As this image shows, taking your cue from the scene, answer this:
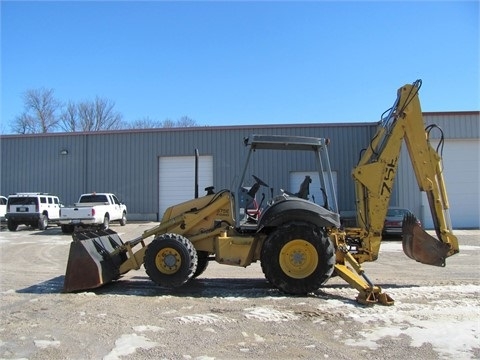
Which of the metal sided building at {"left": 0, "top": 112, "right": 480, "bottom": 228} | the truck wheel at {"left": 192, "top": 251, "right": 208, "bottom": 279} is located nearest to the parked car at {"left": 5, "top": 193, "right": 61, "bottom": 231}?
the metal sided building at {"left": 0, "top": 112, "right": 480, "bottom": 228}

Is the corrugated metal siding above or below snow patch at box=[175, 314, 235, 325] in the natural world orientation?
above

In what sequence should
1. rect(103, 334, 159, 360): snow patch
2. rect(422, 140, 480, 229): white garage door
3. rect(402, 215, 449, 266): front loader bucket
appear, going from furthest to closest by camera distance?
rect(422, 140, 480, 229): white garage door, rect(402, 215, 449, 266): front loader bucket, rect(103, 334, 159, 360): snow patch

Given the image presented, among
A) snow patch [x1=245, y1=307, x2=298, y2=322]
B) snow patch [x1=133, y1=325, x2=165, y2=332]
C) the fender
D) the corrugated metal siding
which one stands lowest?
snow patch [x1=133, y1=325, x2=165, y2=332]

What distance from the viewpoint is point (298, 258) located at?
755cm

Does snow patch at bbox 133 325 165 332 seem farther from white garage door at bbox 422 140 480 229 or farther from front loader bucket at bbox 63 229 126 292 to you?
white garage door at bbox 422 140 480 229

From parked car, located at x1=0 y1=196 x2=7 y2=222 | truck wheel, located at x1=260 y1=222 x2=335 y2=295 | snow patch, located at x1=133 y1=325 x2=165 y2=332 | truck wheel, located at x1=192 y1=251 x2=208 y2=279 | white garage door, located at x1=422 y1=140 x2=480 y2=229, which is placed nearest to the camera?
snow patch, located at x1=133 y1=325 x2=165 y2=332

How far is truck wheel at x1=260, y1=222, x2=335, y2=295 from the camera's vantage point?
7.46 metres

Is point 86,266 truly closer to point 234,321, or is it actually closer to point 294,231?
point 234,321

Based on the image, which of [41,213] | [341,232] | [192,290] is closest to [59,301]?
[192,290]

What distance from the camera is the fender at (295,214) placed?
762 cm

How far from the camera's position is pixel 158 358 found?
190 inches

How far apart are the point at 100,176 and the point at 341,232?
2247 centimetres

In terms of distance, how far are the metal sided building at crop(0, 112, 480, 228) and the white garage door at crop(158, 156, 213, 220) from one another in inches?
2.3

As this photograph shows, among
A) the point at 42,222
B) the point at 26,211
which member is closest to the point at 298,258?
the point at 42,222
